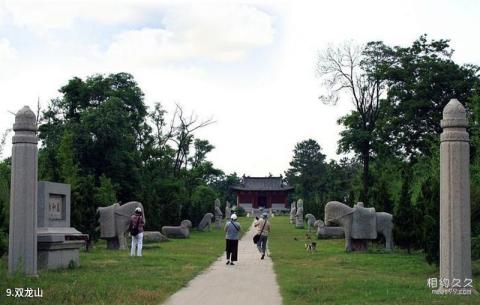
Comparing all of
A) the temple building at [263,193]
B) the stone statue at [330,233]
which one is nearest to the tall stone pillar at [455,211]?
the stone statue at [330,233]

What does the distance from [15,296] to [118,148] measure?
27.9 meters

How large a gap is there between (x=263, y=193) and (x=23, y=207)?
7717 cm

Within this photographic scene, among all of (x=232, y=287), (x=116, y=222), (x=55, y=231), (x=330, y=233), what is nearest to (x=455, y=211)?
(x=232, y=287)

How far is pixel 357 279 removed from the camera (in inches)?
547

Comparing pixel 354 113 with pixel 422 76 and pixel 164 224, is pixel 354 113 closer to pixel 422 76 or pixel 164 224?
pixel 422 76

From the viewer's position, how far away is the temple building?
8900cm

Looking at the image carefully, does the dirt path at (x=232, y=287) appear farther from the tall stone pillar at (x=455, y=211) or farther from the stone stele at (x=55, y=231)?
the stone stele at (x=55, y=231)

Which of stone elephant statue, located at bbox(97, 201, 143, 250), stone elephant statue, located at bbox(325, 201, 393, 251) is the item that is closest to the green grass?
stone elephant statue, located at bbox(97, 201, 143, 250)

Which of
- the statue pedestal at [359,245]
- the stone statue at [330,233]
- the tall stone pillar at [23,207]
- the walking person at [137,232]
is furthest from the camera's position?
the stone statue at [330,233]

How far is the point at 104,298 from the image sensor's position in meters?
10.5

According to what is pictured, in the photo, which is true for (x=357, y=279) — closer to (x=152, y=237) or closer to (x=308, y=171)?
(x=152, y=237)

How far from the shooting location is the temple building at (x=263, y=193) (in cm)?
8900

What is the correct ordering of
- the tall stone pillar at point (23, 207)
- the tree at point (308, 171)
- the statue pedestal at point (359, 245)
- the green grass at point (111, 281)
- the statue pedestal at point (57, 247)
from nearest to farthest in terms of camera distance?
the green grass at point (111, 281)
the tall stone pillar at point (23, 207)
the statue pedestal at point (57, 247)
the statue pedestal at point (359, 245)
the tree at point (308, 171)

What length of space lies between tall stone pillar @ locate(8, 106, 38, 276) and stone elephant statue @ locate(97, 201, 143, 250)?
11020 millimetres
